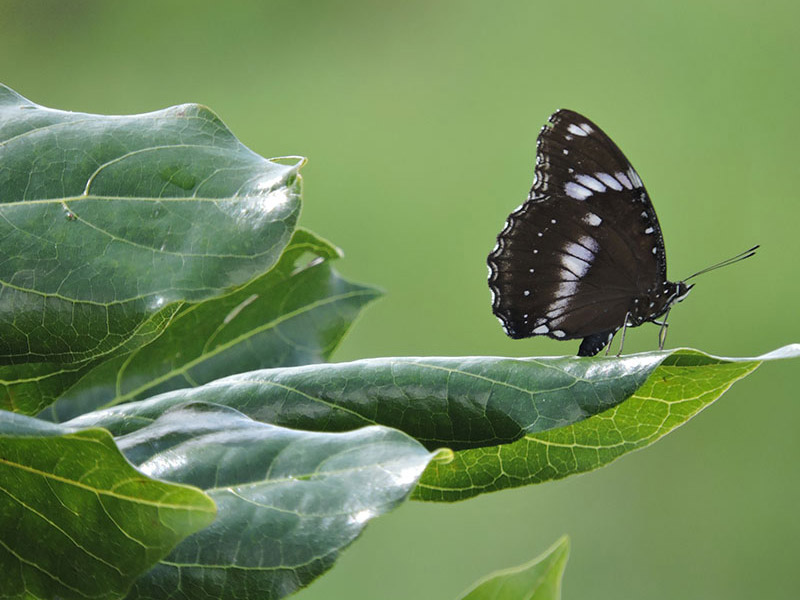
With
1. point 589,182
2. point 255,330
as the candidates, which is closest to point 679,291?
point 589,182

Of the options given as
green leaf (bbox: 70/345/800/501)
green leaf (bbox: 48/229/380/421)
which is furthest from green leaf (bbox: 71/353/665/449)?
green leaf (bbox: 48/229/380/421)

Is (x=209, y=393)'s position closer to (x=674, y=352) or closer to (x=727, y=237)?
(x=674, y=352)

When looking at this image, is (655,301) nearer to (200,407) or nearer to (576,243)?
(576,243)

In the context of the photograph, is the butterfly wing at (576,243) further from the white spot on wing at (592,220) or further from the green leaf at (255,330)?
the green leaf at (255,330)

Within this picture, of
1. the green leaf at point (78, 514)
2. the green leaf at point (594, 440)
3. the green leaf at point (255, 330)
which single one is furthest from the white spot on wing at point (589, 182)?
the green leaf at point (78, 514)

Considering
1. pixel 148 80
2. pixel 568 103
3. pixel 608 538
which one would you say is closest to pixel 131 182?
pixel 608 538

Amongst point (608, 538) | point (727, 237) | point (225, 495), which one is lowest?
point (608, 538)

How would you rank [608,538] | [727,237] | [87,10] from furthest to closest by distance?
[87,10] < [727,237] < [608,538]

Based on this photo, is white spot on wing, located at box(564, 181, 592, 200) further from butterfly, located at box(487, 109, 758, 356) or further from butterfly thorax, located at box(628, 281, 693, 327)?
butterfly thorax, located at box(628, 281, 693, 327)
